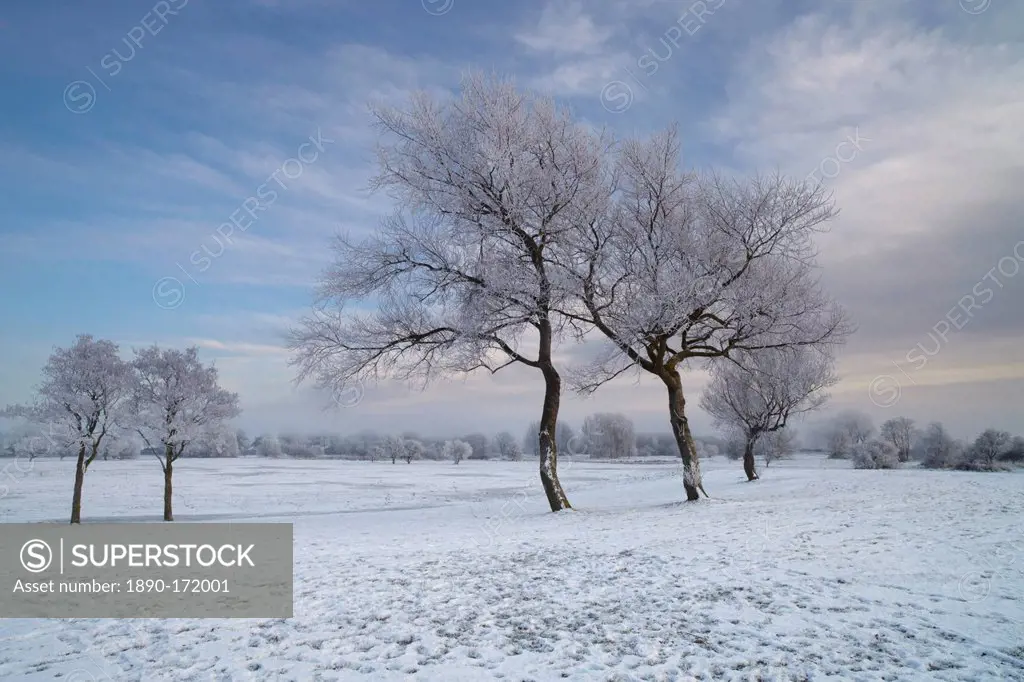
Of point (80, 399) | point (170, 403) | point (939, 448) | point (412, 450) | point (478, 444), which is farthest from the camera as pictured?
point (478, 444)

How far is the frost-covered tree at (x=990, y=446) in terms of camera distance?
164ft

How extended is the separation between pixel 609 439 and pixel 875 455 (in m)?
77.7

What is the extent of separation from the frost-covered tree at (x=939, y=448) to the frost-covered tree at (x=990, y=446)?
131 cm

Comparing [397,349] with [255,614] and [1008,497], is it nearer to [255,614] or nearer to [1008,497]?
[255,614]

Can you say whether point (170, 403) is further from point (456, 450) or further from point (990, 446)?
point (456, 450)

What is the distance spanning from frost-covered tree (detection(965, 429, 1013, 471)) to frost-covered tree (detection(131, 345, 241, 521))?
2400 inches

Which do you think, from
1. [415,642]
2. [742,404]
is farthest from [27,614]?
[742,404]

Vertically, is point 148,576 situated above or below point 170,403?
below

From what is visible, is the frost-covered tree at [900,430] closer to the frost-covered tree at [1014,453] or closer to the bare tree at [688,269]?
the frost-covered tree at [1014,453]

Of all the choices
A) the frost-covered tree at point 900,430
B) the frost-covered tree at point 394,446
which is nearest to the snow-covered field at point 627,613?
the frost-covered tree at point 900,430

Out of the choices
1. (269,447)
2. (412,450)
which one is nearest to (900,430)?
(412,450)

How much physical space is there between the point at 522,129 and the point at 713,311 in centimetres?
822

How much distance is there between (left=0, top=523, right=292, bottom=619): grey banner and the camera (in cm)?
834

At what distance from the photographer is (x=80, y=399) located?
25266 millimetres
